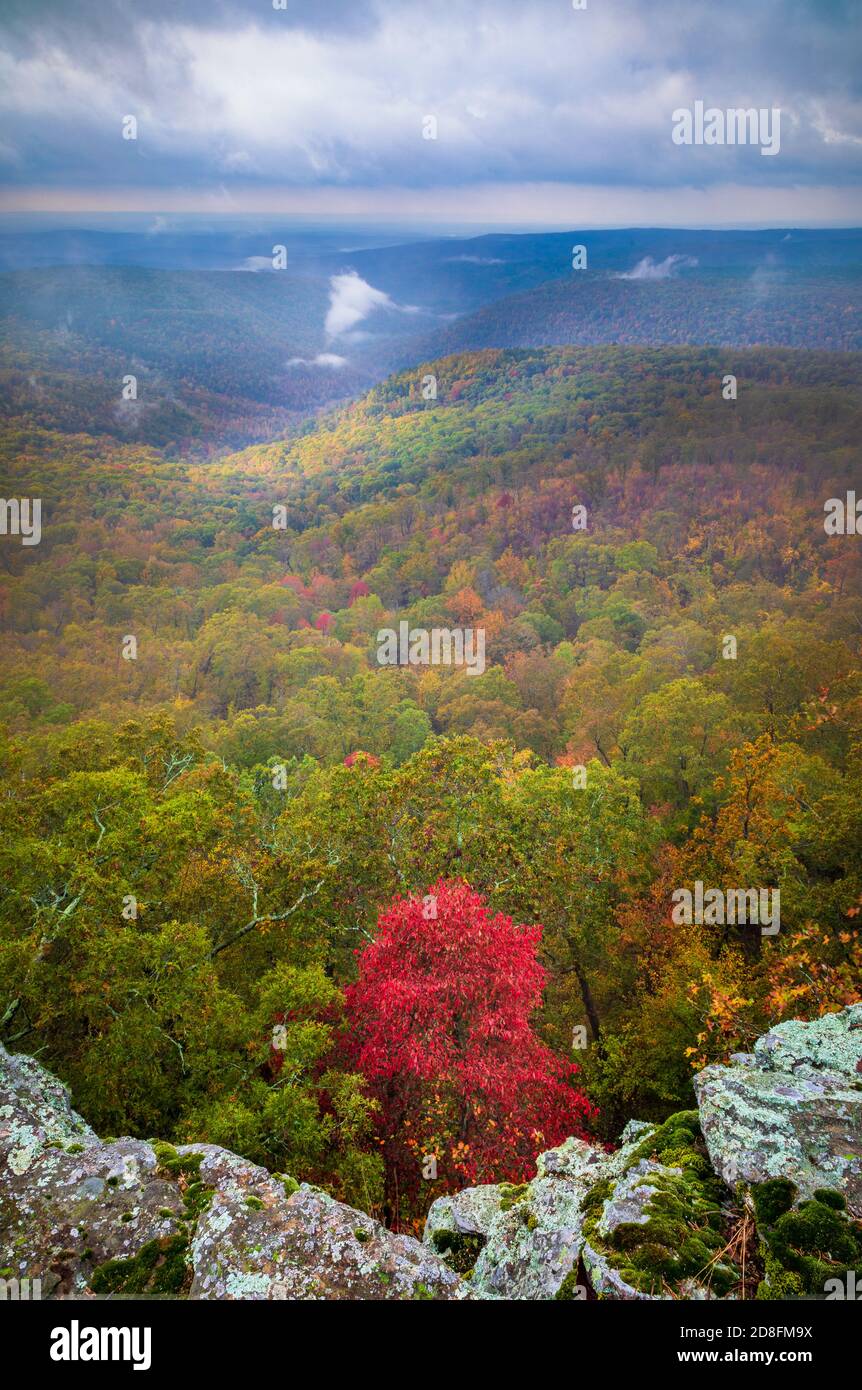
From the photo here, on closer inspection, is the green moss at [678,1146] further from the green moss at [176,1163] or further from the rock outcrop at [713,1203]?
the green moss at [176,1163]

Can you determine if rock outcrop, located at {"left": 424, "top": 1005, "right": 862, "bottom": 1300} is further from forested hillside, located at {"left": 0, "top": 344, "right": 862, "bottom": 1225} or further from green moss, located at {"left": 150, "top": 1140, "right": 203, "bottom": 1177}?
forested hillside, located at {"left": 0, "top": 344, "right": 862, "bottom": 1225}

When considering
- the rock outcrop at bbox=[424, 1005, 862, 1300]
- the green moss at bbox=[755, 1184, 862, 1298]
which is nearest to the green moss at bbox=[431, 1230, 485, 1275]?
the rock outcrop at bbox=[424, 1005, 862, 1300]

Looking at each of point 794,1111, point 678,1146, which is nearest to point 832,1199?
point 794,1111

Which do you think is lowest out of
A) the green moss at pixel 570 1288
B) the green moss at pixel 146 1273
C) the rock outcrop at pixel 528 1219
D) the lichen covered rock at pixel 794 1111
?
the green moss at pixel 570 1288

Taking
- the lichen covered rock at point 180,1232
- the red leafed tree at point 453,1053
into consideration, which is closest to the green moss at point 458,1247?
the lichen covered rock at point 180,1232

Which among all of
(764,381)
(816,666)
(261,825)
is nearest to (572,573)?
(816,666)

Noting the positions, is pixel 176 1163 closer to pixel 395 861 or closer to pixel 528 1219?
pixel 528 1219

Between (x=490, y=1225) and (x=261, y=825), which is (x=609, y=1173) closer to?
(x=490, y=1225)
